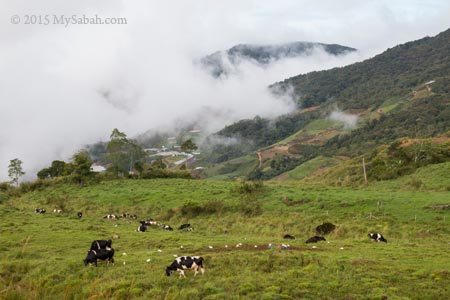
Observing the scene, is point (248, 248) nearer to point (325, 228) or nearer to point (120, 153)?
point (325, 228)

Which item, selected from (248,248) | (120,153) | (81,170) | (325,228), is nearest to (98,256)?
(248,248)

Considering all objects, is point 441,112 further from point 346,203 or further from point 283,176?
point 346,203

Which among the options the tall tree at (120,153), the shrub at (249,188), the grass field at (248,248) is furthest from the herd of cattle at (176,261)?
the tall tree at (120,153)

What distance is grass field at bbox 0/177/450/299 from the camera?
527 inches

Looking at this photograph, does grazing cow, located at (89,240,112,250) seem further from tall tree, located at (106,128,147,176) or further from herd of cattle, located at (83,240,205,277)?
tall tree, located at (106,128,147,176)

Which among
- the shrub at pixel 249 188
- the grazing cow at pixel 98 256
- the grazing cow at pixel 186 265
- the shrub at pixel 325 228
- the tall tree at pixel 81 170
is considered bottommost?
the shrub at pixel 325 228

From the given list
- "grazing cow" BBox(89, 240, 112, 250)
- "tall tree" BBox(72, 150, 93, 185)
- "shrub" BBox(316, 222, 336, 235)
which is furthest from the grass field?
"tall tree" BBox(72, 150, 93, 185)

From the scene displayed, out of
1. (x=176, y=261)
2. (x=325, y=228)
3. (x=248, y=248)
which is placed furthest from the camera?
(x=325, y=228)

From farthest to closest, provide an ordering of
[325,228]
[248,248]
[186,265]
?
[325,228] < [248,248] < [186,265]

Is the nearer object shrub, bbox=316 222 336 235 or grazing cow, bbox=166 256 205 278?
grazing cow, bbox=166 256 205 278

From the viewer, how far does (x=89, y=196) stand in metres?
50.9

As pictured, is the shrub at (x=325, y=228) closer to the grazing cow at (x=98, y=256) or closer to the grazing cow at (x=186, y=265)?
the grazing cow at (x=186, y=265)

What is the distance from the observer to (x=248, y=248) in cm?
2058

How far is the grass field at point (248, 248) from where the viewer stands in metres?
13.4
